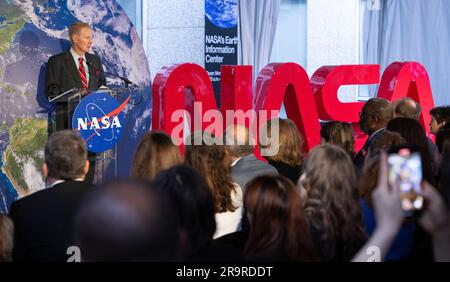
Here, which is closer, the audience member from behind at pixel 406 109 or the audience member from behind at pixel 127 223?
the audience member from behind at pixel 127 223

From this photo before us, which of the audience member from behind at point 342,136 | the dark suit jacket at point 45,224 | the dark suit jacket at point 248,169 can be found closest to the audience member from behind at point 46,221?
the dark suit jacket at point 45,224

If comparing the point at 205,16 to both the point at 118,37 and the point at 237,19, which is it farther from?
the point at 118,37

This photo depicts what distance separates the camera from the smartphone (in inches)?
80.6

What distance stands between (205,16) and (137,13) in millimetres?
814

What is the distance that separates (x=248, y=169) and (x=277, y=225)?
200 centimetres

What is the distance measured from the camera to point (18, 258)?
331cm

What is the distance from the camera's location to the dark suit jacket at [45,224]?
11.1 ft

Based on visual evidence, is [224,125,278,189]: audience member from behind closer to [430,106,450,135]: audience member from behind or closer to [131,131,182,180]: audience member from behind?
[131,131,182,180]: audience member from behind

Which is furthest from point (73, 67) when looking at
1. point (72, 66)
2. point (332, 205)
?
point (332, 205)

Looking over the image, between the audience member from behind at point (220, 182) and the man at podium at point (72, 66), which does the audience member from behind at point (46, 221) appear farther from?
the man at podium at point (72, 66)

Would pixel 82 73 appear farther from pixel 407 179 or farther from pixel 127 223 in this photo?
pixel 127 223

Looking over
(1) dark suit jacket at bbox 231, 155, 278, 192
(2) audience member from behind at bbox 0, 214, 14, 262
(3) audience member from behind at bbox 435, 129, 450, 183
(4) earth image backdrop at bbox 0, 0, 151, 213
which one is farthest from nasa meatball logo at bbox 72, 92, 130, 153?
(2) audience member from behind at bbox 0, 214, 14, 262

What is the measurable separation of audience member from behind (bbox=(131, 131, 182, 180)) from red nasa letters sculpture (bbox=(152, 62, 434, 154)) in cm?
291
